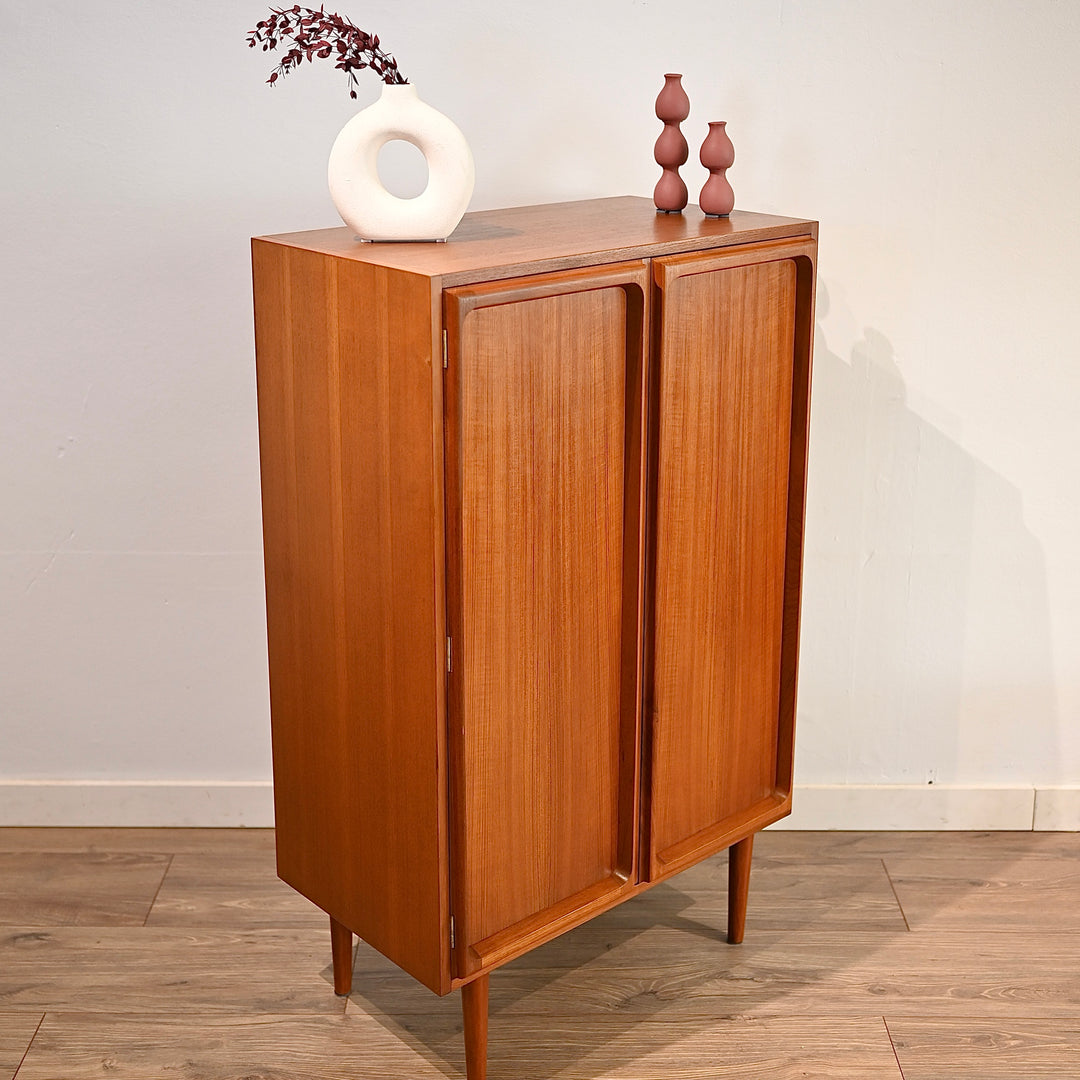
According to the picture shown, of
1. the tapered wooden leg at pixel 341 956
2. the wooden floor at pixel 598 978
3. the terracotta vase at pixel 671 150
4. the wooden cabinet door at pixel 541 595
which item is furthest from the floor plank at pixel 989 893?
the terracotta vase at pixel 671 150

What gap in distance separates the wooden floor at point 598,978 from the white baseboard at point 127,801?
36 mm

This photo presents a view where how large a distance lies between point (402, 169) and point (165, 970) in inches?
56.6

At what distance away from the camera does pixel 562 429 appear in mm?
1714

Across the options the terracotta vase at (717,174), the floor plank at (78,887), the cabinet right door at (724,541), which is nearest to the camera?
the cabinet right door at (724,541)

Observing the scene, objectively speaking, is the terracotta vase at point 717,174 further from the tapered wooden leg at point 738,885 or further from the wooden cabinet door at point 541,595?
the tapered wooden leg at point 738,885

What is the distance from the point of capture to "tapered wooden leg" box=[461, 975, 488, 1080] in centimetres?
186

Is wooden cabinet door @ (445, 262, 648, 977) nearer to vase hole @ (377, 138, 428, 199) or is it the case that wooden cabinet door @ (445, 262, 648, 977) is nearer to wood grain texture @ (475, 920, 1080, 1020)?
wood grain texture @ (475, 920, 1080, 1020)

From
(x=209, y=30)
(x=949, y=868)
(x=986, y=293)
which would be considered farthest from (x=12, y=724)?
(x=986, y=293)

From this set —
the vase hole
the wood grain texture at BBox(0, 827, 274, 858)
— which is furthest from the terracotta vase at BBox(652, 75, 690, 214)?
Result: the wood grain texture at BBox(0, 827, 274, 858)

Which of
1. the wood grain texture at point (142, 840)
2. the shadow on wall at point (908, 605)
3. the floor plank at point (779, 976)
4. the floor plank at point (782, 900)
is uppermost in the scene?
the shadow on wall at point (908, 605)

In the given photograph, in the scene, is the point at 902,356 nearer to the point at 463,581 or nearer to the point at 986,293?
the point at 986,293

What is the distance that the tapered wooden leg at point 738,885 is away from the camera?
225 cm

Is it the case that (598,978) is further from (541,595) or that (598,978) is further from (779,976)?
(541,595)

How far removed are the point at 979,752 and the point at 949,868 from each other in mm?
265
